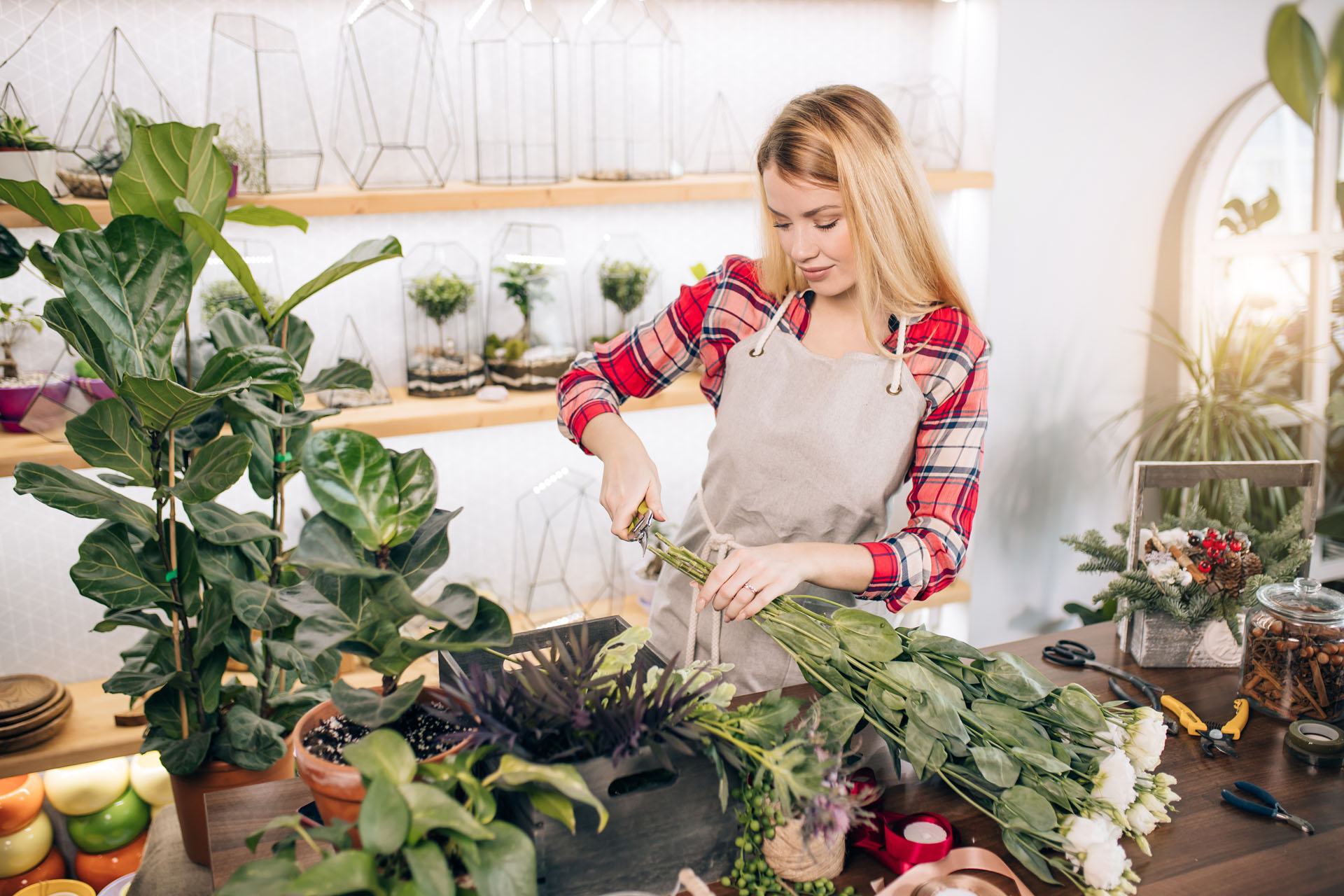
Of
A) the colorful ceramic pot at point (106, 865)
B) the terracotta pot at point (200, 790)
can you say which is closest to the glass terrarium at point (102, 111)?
the terracotta pot at point (200, 790)

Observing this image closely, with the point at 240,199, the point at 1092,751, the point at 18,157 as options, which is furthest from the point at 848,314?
the point at 18,157

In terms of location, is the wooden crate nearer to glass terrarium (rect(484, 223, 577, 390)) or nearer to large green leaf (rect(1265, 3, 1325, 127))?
glass terrarium (rect(484, 223, 577, 390))

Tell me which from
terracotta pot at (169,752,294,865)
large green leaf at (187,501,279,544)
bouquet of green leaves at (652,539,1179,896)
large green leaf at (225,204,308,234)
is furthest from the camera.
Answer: terracotta pot at (169,752,294,865)

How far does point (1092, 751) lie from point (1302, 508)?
32.7 inches

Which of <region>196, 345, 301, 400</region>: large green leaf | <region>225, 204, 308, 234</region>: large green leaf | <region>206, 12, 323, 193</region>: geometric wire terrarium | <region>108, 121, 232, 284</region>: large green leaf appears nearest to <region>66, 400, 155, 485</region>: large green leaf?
<region>196, 345, 301, 400</region>: large green leaf

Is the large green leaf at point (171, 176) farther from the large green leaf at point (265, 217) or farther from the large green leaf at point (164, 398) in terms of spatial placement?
the large green leaf at point (164, 398)

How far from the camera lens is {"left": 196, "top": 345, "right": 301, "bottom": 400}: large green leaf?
1.43m

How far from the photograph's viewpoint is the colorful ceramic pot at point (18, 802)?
2.04 m

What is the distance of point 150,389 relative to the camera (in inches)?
51.6

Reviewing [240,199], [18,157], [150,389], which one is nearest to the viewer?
[150,389]

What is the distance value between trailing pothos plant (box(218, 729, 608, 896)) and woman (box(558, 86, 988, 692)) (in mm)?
494

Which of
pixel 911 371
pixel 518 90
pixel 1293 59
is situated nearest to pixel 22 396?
pixel 518 90

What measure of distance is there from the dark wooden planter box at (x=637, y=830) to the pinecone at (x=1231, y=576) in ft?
3.22

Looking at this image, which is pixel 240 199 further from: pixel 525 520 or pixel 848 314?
pixel 848 314
